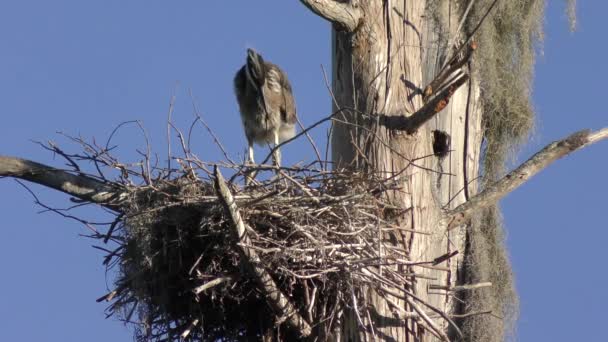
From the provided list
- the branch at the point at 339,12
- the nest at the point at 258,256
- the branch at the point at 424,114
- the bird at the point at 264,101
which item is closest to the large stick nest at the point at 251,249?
the nest at the point at 258,256

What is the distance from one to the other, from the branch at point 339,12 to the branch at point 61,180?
130 centimetres

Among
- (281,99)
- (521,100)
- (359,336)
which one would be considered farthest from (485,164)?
(359,336)

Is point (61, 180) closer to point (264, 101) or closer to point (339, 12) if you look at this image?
point (339, 12)

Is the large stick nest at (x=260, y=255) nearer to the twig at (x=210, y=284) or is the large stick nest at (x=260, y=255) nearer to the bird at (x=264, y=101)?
the twig at (x=210, y=284)

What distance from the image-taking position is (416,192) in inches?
253

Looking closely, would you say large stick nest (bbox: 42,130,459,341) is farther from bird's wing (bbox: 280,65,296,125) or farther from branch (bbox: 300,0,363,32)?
bird's wing (bbox: 280,65,296,125)

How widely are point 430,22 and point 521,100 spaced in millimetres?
1097

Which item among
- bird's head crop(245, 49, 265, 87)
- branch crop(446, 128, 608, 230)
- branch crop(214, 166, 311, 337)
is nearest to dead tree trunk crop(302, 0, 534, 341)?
branch crop(446, 128, 608, 230)

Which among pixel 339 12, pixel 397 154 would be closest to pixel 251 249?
pixel 397 154

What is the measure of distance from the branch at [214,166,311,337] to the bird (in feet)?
7.42

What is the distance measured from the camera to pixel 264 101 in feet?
27.2

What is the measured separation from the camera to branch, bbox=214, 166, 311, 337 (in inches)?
213

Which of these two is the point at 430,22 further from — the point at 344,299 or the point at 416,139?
the point at 344,299

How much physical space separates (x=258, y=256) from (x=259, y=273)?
0.08 metres
